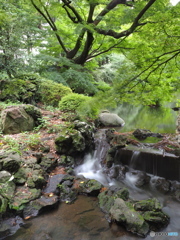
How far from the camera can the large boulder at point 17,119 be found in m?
6.08

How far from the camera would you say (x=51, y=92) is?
10312 millimetres

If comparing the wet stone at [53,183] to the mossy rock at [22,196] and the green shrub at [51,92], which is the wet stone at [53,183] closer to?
the mossy rock at [22,196]

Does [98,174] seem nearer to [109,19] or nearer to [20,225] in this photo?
[20,225]

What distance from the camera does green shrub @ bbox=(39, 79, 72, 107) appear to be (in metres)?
10.2

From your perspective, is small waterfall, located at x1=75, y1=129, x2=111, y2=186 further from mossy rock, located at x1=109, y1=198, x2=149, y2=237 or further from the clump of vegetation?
the clump of vegetation

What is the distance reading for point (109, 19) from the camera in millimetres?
6703

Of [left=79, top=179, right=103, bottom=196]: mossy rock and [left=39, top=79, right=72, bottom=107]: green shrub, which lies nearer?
[left=79, top=179, right=103, bottom=196]: mossy rock

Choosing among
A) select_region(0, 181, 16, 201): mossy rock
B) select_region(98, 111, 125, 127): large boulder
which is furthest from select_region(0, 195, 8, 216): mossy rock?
select_region(98, 111, 125, 127): large boulder

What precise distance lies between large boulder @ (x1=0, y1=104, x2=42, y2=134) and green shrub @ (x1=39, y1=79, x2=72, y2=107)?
347 cm

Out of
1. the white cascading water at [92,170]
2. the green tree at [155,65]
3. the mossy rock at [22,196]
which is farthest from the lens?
the white cascading water at [92,170]

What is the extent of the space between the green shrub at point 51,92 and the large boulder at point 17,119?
3.47 meters

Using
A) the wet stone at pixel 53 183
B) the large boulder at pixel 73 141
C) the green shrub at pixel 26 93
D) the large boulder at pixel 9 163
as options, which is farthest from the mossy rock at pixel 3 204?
the green shrub at pixel 26 93

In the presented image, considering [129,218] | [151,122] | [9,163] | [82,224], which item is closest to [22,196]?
[9,163]

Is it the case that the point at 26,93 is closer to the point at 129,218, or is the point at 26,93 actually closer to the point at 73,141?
the point at 73,141
